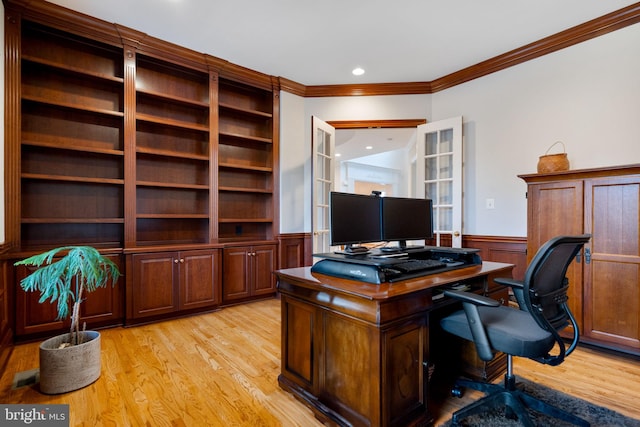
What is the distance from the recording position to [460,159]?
379 centimetres

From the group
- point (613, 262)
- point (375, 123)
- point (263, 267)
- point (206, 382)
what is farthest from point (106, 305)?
point (613, 262)

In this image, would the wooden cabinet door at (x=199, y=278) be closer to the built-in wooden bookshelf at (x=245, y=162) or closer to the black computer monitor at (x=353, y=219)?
the built-in wooden bookshelf at (x=245, y=162)

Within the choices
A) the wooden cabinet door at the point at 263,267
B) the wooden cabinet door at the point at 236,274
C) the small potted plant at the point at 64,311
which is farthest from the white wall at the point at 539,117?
the small potted plant at the point at 64,311

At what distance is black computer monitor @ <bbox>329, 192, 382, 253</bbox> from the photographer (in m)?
1.82

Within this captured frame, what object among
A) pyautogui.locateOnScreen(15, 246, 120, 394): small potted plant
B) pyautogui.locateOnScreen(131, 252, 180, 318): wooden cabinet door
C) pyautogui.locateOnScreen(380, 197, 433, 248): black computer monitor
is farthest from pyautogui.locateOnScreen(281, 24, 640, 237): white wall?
pyautogui.locateOnScreen(15, 246, 120, 394): small potted plant

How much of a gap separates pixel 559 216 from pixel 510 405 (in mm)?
1806

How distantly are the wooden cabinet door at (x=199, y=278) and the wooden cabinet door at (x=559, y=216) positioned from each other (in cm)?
320

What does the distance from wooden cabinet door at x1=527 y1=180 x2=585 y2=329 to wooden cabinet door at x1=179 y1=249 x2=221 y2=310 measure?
3.20m

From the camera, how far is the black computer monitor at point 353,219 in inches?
71.7

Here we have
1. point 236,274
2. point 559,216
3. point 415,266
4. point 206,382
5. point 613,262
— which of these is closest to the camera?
point 415,266

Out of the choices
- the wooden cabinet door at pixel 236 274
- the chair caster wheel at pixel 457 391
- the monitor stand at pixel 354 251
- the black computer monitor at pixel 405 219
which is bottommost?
the chair caster wheel at pixel 457 391

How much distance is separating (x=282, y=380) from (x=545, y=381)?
68.6 inches

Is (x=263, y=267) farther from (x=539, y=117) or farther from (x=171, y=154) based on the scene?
(x=539, y=117)

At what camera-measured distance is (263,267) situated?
4.05 metres
